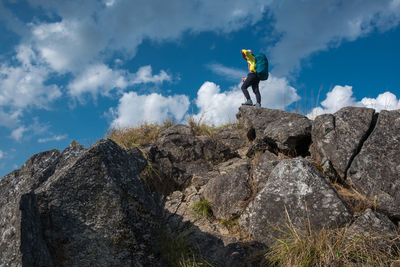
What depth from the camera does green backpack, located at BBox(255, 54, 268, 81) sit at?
10.6 metres

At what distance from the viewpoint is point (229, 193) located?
5.82m

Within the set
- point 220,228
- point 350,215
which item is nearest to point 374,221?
point 350,215

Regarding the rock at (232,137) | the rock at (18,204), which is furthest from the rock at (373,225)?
the rock at (232,137)

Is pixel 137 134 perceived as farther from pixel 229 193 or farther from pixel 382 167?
pixel 382 167

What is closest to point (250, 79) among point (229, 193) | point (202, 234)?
point (229, 193)

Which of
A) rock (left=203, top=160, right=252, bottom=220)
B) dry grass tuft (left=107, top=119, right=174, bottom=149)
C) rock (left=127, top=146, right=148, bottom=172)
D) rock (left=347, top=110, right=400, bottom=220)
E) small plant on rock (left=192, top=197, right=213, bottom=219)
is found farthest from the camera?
dry grass tuft (left=107, top=119, right=174, bottom=149)

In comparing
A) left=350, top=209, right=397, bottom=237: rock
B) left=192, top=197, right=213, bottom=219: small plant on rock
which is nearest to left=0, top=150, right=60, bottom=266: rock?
left=192, top=197, right=213, bottom=219: small plant on rock

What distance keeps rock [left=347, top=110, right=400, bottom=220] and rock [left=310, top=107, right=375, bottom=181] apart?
0.45 ft

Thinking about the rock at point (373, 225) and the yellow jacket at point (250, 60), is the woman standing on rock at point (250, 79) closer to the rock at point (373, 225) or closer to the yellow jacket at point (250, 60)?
the yellow jacket at point (250, 60)

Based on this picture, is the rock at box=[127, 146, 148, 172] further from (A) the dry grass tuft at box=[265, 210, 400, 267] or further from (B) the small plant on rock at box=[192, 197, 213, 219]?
(A) the dry grass tuft at box=[265, 210, 400, 267]

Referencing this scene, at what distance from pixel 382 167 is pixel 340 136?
3.05ft

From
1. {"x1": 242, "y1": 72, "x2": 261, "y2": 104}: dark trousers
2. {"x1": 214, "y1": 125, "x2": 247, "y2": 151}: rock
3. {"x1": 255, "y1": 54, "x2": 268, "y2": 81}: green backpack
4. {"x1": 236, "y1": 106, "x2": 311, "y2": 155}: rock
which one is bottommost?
{"x1": 236, "y1": 106, "x2": 311, "y2": 155}: rock

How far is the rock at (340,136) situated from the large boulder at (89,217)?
392 cm

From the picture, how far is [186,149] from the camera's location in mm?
8055
